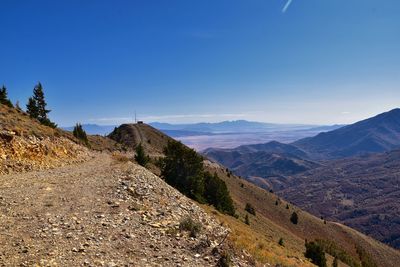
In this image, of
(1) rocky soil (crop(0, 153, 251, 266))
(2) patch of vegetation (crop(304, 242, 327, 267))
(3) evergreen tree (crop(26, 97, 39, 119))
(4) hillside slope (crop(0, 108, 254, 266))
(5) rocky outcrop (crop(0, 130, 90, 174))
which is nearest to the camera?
(1) rocky soil (crop(0, 153, 251, 266))

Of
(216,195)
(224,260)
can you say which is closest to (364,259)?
(216,195)

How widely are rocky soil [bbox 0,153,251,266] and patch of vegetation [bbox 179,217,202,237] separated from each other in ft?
0.85

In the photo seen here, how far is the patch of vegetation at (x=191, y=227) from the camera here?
1833cm

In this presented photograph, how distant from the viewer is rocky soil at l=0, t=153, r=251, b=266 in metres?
13.7

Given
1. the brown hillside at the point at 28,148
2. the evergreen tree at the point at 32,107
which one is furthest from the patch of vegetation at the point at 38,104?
the brown hillside at the point at 28,148

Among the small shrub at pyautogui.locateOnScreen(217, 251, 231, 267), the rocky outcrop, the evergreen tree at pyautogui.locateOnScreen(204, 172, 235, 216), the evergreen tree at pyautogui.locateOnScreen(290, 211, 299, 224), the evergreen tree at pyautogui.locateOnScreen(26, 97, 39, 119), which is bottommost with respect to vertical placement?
the evergreen tree at pyautogui.locateOnScreen(290, 211, 299, 224)

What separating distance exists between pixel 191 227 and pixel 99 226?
494 cm

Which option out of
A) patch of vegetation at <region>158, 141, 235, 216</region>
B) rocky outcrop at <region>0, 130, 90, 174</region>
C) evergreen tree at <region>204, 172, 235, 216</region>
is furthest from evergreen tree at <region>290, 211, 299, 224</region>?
rocky outcrop at <region>0, 130, 90, 174</region>

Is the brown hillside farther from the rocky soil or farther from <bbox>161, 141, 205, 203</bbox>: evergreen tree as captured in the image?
<bbox>161, 141, 205, 203</bbox>: evergreen tree

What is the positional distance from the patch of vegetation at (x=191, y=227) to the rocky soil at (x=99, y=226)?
10.2 inches

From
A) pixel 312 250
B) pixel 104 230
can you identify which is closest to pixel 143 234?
pixel 104 230

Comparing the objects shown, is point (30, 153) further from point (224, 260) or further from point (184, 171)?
point (224, 260)

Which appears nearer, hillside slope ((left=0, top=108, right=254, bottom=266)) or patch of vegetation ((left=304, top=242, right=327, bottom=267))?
hillside slope ((left=0, top=108, right=254, bottom=266))

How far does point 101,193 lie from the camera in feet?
72.2
